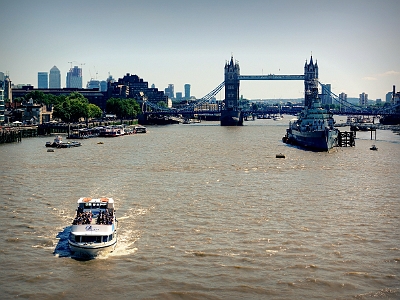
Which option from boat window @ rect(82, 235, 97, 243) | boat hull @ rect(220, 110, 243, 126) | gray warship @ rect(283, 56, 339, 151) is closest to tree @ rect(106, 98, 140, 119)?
boat hull @ rect(220, 110, 243, 126)

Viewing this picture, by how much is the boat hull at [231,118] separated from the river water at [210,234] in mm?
134845

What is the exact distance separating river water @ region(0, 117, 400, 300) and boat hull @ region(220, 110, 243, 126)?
13484 cm

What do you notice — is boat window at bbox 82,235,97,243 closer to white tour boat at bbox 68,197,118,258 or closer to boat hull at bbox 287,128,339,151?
white tour boat at bbox 68,197,118,258

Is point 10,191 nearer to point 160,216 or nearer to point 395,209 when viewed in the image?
point 160,216

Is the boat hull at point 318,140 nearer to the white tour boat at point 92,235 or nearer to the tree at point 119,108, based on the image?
the white tour boat at point 92,235

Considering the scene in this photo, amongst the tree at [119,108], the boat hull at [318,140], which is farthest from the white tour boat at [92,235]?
the tree at [119,108]

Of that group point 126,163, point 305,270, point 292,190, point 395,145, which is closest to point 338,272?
point 305,270

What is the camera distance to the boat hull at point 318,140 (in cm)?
8431

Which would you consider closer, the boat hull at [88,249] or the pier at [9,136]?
the boat hull at [88,249]

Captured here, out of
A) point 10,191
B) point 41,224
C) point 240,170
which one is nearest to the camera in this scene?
point 41,224

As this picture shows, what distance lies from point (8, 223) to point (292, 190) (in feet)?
71.0

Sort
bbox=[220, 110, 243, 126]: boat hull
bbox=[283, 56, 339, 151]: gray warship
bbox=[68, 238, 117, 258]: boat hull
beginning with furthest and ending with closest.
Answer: bbox=[220, 110, 243, 126]: boat hull
bbox=[283, 56, 339, 151]: gray warship
bbox=[68, 238, 117, 258]: boat hull

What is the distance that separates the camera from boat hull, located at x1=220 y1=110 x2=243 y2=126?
636 feet

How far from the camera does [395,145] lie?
320ft
